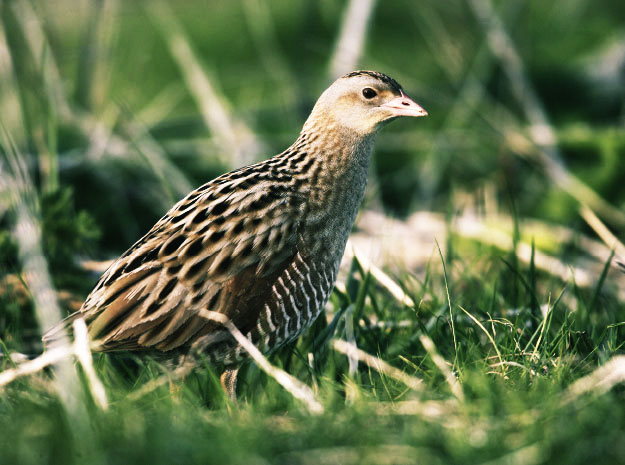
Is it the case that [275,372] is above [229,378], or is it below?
above

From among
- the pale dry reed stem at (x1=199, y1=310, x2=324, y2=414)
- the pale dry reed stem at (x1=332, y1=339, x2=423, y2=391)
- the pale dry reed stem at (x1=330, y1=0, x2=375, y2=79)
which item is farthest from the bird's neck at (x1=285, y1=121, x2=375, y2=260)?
the pale dry reed stem at (x1=330, y1=0, x2=375, y2=79)

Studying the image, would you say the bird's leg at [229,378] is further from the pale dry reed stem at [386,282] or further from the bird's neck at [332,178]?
the pale dry reed stem at [386,282]

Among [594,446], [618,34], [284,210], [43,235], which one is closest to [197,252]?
[284,210]

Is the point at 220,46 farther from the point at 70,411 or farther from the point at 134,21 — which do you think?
the point at 70,411

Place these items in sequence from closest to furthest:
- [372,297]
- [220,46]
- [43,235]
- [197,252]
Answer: [197,252] < [372,297] < [43,235] < [220,46]

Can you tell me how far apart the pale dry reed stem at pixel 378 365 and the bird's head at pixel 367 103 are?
92 centimetres

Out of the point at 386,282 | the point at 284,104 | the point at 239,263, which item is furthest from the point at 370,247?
the point at 239,263

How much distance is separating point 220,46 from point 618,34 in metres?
4.12

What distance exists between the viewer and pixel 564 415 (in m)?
2.23

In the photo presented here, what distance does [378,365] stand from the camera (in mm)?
2855

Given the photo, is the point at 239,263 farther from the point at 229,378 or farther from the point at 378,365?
the point at 378,365

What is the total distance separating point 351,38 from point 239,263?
311cm

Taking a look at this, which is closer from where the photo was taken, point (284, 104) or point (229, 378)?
point (229, 378)

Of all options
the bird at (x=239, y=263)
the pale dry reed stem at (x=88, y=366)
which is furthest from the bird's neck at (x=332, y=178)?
the pale dry reed stem at (x=88, y=366)
